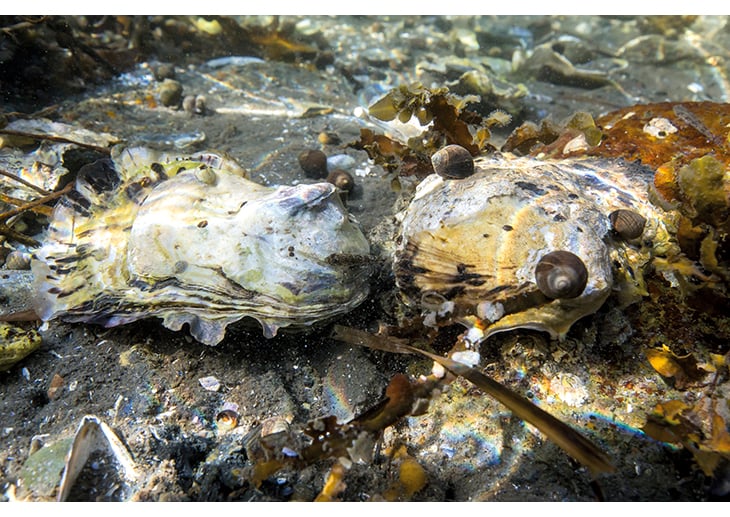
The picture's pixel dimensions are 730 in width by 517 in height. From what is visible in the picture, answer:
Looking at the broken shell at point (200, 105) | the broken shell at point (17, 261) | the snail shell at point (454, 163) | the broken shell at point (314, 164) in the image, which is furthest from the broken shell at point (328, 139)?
the broken shell at point (17, 261)

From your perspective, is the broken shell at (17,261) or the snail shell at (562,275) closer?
the snail shell at (562,275)

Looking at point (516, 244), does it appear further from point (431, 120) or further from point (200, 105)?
point (200, 105)

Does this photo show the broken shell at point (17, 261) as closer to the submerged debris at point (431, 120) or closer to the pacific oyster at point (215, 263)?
the pacific oyster at point (215, 263)

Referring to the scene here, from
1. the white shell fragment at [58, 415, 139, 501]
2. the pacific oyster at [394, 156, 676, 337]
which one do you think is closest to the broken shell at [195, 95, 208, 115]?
the pacific oyster at [394, 156, 676, 337]

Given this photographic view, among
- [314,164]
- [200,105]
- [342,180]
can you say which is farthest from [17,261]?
[200,105]

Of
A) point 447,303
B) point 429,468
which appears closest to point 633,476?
point 429,468

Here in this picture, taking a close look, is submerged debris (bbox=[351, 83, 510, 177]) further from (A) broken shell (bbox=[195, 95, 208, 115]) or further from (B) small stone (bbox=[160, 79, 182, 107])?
(B) small stone (bbox=[160, 79, 182, 107])
